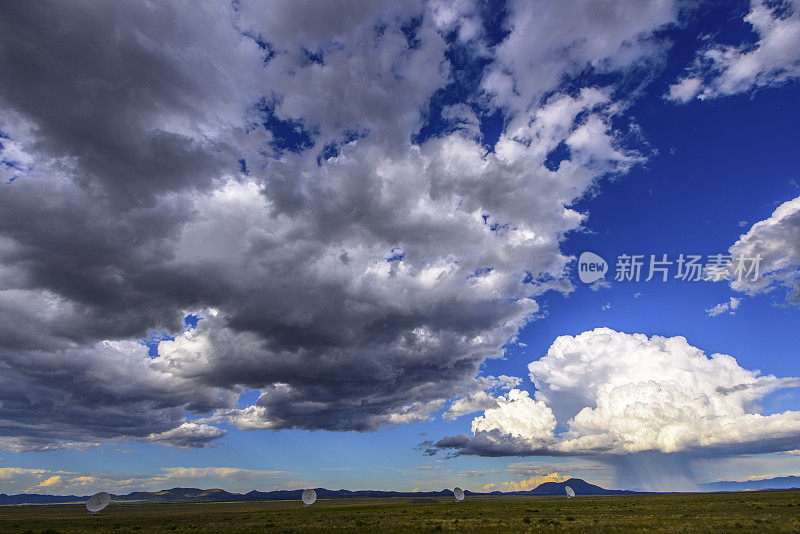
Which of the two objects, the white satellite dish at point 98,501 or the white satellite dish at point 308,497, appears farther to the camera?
the white satellite dish at point 308,497

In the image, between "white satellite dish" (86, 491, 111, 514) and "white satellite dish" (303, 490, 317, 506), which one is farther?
"white satellite dish" (303, 490, 317, 506)

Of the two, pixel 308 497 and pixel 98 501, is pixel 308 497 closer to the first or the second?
pixel 308 497

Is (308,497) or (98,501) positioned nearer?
(98,501)

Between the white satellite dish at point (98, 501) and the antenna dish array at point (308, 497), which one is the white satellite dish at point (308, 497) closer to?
the antenna dish array at point (308, 497)

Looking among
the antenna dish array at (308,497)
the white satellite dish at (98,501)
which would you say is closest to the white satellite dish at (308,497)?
the antenna dish array at (308,497)

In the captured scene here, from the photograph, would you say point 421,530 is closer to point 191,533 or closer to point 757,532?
point 191,533

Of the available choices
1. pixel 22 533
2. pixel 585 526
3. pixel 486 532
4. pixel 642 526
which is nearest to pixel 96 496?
pixel 22 533

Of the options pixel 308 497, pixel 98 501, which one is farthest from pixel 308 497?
pixel 98 501

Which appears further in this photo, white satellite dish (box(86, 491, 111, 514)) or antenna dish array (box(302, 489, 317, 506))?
antenna dish array (box(302, 489, 317, 506))

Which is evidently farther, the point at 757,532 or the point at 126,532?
the point at 126,532

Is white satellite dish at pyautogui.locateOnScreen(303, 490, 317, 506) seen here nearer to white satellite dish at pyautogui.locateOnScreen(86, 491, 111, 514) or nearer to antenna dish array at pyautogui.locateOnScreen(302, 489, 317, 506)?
antenna dish array at pyautogui.locateOnScreen(302, 489, 317, 506)

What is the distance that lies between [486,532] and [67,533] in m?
51.0

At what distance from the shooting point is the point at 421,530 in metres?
46.3

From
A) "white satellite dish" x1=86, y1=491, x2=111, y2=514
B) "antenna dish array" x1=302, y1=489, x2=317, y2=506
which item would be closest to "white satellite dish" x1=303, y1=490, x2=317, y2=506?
"antenna dish array" x1=302, y1=489, x2=317, y2=506
